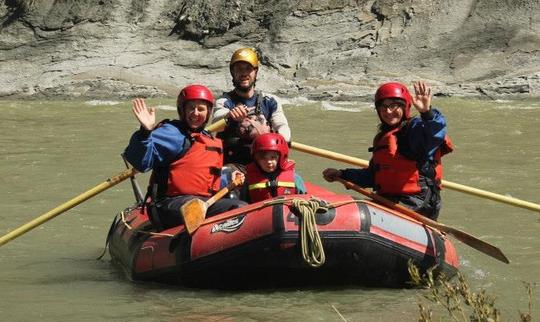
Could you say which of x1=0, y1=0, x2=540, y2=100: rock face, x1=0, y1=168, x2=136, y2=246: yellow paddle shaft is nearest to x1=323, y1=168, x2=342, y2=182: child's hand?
x1=0, y1=168, x2=136, y2=246: yellow paddle shaft

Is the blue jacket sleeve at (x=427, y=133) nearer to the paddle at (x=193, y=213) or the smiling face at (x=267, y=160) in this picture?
the smiling face at (x=267, y=160)

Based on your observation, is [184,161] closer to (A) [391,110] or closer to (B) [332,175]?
(B) [332,175]

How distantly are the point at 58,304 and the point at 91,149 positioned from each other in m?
7.26

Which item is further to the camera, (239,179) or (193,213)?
(239,179)

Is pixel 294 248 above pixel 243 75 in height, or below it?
below

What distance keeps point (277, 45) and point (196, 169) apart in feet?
52.4

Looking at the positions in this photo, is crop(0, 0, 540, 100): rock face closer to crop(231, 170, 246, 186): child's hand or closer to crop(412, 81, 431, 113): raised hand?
crop(231, 170, 246, 186): child's hand

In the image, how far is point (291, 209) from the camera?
19.1ft

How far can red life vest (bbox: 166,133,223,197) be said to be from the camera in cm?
637

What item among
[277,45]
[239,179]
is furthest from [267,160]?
[277,45]

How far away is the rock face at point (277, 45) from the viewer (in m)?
20.5

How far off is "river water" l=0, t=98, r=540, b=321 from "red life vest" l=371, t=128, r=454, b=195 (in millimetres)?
667

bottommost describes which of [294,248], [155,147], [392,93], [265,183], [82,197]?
[294,248]

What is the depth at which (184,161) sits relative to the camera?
250 inches
